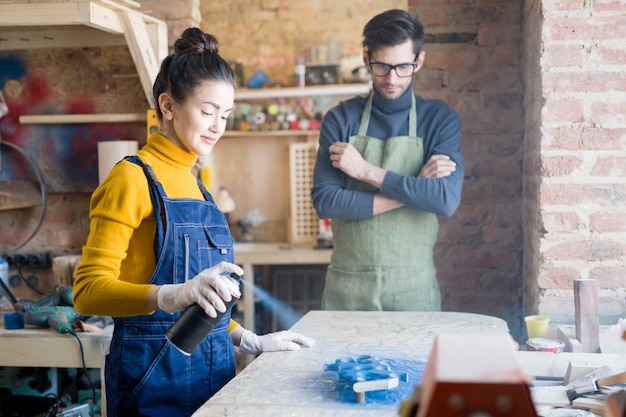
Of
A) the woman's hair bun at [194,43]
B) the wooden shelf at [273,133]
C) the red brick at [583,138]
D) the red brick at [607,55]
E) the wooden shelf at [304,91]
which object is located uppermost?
the wooden shelf at [304,91]

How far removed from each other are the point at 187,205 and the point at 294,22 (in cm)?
463

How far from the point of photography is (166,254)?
1.71 m

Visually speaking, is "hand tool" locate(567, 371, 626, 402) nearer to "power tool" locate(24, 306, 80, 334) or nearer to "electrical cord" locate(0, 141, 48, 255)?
"power tool" locate(24, 306, 80, 334)

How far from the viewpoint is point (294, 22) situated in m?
6.12

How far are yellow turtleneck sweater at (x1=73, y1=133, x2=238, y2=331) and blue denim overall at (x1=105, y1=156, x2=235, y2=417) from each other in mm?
34

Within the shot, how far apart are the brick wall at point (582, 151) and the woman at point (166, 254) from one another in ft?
3.64

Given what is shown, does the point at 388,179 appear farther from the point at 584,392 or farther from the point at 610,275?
the point at 584,392

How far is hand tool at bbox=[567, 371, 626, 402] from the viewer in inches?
61.2

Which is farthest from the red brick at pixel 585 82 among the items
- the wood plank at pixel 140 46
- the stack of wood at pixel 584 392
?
the wood plank at pixel 140 46

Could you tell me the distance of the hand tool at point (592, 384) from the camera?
1.55 meters

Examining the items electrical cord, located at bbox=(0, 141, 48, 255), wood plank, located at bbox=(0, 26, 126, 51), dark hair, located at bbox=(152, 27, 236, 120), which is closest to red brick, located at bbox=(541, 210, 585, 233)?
dark hair, located at bbox=(152, 27, 236, 120)

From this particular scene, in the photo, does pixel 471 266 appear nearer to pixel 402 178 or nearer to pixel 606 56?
pixel 402 178

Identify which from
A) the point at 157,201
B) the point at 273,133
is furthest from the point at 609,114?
the point at 273,133

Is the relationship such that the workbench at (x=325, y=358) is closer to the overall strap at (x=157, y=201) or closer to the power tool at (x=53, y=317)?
the overall strap at (x=157, y=201)
